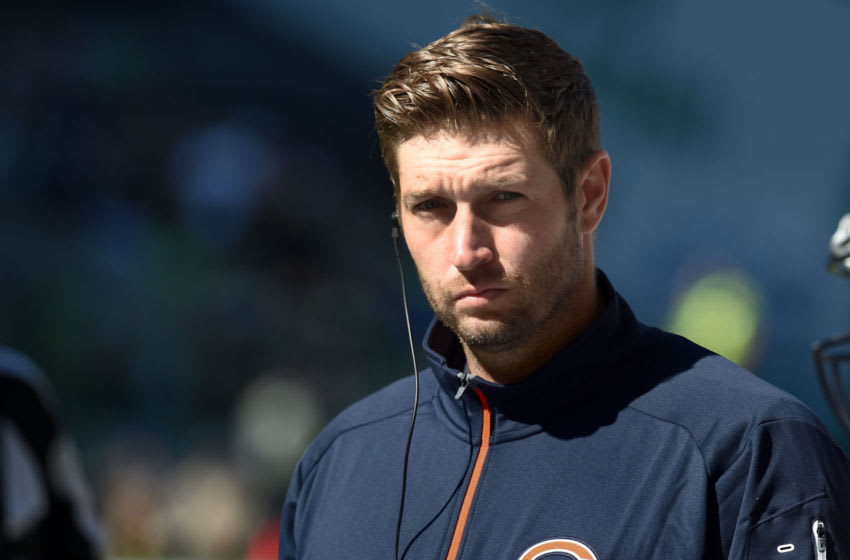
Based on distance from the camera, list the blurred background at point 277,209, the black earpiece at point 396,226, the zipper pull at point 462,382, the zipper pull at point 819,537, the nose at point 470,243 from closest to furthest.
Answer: the zipper pull at point 819,537
the nose at point 470,243
the zipper pull at point 462,382
the black earpiece at point 396,226
the blurred background at point 277,209

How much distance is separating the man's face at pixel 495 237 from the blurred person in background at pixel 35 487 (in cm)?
151

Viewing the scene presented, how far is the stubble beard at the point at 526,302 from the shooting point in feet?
4.81

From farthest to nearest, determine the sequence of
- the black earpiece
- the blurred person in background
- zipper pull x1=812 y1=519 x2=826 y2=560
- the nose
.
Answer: the blurred person in background, the black earpiece, the nose, zipper pull x1=812 y1=519 x2=826 y2=560

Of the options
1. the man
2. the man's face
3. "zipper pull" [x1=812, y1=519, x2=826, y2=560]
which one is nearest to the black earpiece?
the man

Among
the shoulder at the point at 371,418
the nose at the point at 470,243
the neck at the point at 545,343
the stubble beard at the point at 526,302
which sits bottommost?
the shoulder at the point at 371,418

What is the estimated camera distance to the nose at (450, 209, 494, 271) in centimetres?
145

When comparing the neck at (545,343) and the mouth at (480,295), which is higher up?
the mouth at (480,295)

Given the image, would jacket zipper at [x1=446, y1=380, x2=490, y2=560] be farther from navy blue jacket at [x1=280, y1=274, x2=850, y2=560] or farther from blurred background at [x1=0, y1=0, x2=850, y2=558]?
blurred background at [x1=0, y1=0, x2=850, y2=558]

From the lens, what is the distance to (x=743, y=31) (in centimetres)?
427

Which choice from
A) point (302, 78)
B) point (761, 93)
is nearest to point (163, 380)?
point (302, 78)

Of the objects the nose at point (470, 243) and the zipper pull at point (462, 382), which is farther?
the zipper pull at point (462, 382)

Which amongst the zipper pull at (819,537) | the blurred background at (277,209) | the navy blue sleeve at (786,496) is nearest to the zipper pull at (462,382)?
the navy blue sleeve at (786,496)

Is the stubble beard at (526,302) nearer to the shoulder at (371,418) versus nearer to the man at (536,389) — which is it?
the man at (536,389)

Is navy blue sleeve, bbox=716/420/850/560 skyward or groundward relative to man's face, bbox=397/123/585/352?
groundward
